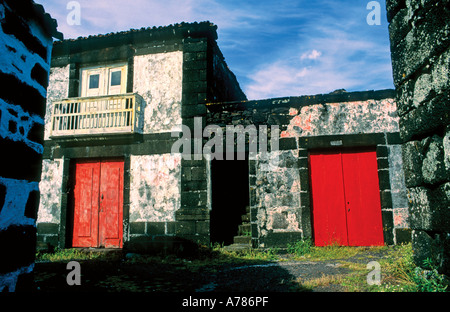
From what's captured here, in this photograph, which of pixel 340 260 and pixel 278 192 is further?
pixel 278 192

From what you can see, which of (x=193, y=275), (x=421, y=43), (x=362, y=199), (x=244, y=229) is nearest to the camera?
(x=421, y=43)

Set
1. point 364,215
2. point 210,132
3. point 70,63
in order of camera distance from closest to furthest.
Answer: point 364,215, point 210,132, point 70,63

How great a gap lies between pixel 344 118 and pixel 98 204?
733cm

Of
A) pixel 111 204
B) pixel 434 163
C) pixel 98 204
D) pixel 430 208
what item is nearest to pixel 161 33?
pixel 111 204

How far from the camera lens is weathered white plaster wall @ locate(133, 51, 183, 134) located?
8648 mm

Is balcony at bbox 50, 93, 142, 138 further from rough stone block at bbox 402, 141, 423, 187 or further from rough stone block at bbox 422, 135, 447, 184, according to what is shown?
rough stone block at bbox 422, 135, 447, 184

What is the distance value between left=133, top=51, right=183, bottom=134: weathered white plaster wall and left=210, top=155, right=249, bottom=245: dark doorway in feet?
6.15

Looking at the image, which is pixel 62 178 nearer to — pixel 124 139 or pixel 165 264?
pixel 124 139

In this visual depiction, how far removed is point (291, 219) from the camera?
738 cm

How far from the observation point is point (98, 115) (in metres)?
9.05

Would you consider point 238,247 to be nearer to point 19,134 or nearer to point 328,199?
point 328,199

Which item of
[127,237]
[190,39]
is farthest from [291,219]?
[190,39]

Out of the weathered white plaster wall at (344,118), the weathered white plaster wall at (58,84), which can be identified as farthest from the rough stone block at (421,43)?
the weathered white plaster wall at (58,84)
